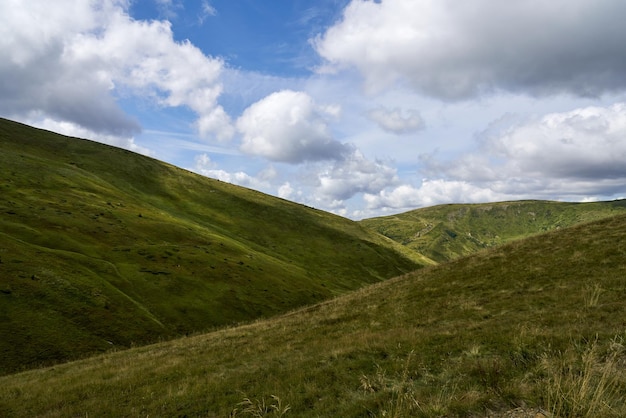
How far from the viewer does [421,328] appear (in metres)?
19.0

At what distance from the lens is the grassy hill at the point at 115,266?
37.4m

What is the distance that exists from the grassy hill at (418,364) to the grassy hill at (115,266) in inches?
606

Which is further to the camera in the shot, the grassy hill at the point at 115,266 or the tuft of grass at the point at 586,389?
the grassy hill at the point at 115,266

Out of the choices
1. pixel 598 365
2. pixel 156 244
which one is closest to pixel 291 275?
pixel 156 244

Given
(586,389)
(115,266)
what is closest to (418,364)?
(586,389)

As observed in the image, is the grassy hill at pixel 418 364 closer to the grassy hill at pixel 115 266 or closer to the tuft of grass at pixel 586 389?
the tuft of grass at pixel 586 389

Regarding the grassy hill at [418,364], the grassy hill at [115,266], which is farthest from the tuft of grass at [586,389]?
the grassy hill at [115,266]

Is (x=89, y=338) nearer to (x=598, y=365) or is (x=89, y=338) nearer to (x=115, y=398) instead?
(x=115, y=398)

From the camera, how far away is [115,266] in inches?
2226

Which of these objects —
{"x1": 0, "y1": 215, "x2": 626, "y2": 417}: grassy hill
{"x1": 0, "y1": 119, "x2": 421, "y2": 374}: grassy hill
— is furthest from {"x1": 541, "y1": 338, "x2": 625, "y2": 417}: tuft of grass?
{"x1": 0, "y1": 119, "x2": 421, "y2": 374}: grassy hill

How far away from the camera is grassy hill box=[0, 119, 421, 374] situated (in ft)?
123

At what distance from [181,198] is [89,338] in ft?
411

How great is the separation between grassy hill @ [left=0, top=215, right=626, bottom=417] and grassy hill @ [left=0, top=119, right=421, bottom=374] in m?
15.4

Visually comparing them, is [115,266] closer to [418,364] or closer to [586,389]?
[418,364]
